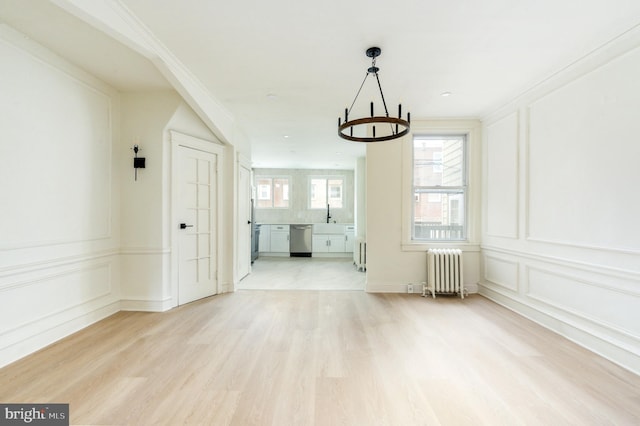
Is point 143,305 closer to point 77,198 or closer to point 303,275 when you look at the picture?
point 77,198

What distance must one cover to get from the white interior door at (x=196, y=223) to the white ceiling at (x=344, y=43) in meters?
0.92

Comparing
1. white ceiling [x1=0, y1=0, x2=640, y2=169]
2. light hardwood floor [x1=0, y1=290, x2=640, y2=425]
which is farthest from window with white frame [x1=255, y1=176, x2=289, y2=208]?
light hardwood floor [x1=0, y1=290, x2=640, y2=425]

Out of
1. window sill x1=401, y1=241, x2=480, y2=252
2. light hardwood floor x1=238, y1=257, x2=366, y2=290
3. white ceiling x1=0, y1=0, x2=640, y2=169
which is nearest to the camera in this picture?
white ceiling x1=0, y1=0, x2=640, y2=169

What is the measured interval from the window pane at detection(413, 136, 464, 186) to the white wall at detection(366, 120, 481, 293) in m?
0.16

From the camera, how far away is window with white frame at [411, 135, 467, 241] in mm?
4309

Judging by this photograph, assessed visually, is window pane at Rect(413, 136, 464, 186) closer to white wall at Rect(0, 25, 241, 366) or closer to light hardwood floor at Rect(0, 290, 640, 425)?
light hardwood floor at Rect(0, 290, 640, 425)

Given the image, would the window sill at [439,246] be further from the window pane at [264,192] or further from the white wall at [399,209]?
the window pane at [264,192]

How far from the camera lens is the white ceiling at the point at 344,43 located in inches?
77.8

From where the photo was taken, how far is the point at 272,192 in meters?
8.47

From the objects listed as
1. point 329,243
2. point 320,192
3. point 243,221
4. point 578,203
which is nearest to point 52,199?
point 243,221

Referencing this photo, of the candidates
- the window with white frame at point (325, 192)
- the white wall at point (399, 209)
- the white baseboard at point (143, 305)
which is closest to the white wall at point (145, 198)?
the white baseboard at point (143, 305)

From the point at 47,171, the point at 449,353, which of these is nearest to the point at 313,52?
the point at 47,171

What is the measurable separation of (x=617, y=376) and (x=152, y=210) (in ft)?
15.1

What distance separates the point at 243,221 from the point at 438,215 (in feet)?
10.6
